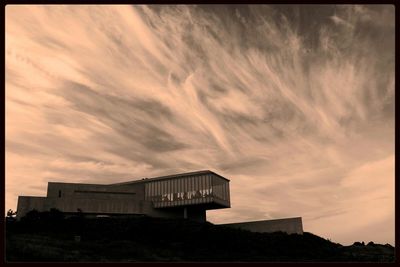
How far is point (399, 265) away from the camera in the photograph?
862 inches

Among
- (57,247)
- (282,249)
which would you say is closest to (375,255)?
(282,249)

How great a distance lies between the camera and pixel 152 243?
51969mm

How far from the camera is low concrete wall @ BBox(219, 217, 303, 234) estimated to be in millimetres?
66562

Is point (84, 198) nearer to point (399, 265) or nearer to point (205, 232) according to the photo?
point (205, 232)

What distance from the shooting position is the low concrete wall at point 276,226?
66.6 metres

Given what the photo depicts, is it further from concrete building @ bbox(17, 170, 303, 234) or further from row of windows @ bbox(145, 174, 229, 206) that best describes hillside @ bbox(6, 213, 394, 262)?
row of windows @ bbox(145, 174, 229, 206)

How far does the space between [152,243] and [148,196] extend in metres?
24.4

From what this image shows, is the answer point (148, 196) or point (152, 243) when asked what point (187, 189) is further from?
point (152, 243)

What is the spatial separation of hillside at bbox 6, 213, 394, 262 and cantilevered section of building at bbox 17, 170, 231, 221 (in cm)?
638

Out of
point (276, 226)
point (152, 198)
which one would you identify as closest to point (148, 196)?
point (152, 198)

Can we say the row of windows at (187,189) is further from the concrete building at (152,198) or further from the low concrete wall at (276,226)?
the low concrete wall at (276,226)

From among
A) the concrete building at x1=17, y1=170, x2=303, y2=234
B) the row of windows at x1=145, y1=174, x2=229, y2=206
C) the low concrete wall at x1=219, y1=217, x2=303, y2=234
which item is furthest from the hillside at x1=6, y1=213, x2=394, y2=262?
the row of windows at x1=145, y1=174, x2=229, y2=206

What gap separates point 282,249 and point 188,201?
77.8 feet

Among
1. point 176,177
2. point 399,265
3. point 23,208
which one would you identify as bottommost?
point 399,265
